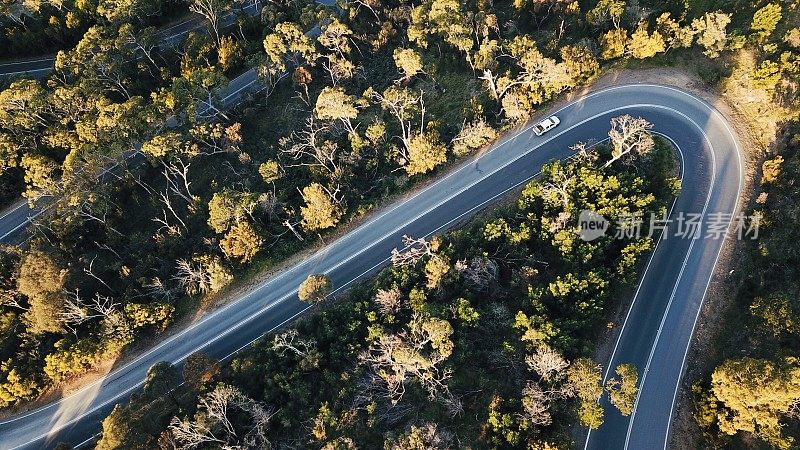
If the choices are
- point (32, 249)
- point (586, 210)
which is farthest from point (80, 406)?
point (586, 210)

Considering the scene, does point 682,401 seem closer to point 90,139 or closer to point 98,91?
point 90,139

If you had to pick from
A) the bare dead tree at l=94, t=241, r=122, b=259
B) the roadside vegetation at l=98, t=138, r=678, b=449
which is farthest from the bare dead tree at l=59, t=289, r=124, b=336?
the roadside vegetation at l=98, t=138, r=678, b=449

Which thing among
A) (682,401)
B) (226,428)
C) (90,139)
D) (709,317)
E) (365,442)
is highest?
(90,139)

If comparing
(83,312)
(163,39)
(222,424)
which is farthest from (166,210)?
(222,424)

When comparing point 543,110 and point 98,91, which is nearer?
point 543,110

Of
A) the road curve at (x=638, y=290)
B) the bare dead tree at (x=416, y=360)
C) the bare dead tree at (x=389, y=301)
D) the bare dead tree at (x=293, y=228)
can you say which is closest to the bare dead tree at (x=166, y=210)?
the road curve at (x=638, y=290)

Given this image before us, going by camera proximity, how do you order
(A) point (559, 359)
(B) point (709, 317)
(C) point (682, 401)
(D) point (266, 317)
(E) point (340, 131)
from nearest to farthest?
(A) point (559, 359), (C) point (682, 401), (B) point (709, 317), (D) point (266, 317), (E) point (340, 131)

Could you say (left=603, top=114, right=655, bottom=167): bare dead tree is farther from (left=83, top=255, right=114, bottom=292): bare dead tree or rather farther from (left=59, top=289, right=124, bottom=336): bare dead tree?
(left=83, top=255, right=114, bottom=292): bare dead tree
